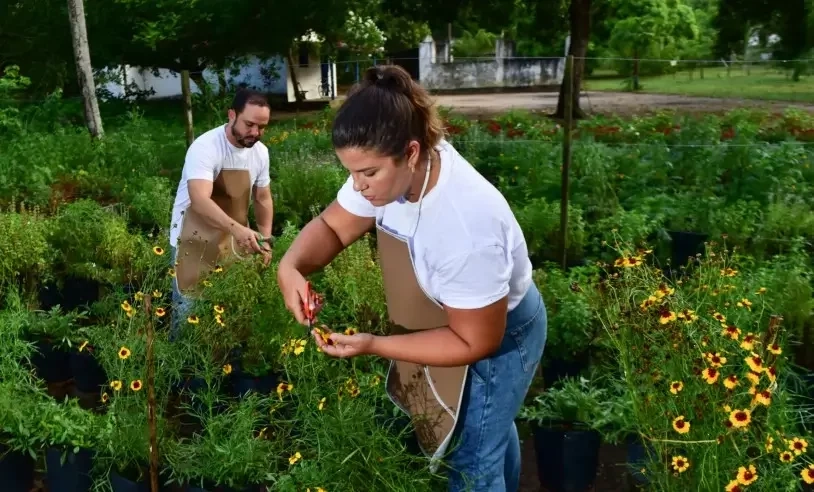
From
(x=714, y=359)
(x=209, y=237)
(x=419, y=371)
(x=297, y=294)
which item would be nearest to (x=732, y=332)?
(x=714, y=359)

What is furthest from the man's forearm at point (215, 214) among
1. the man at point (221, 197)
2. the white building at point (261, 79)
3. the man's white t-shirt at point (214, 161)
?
the white building at point (261, 79)

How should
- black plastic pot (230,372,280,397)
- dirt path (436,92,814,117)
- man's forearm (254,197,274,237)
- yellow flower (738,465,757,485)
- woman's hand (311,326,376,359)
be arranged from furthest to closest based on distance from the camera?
dirt path (436,92,814,117), man's forearm (254,197,274,237), black plastic pot (230,372,280,397), yellow flower (738,465,757,485), woman's hand (311,326,376,359)

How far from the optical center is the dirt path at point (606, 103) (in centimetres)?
2016

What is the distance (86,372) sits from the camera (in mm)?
4137

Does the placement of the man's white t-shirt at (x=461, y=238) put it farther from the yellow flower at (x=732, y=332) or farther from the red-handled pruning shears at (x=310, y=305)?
the yellow flower at (x=732, y=332)

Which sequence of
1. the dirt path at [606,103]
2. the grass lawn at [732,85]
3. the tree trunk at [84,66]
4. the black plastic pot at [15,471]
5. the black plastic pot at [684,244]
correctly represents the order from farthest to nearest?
the grass lawn at [732,85] < the dirt path at [606,103] < the tree trunk at [84,66] < the black plastic pot at [684,244] < the black plastic pot at [15,471]

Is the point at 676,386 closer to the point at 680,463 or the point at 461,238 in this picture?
the point at 680,463

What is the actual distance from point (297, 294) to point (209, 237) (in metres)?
1.74

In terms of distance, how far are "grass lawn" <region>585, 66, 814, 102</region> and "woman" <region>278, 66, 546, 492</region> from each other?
2307 centimetres

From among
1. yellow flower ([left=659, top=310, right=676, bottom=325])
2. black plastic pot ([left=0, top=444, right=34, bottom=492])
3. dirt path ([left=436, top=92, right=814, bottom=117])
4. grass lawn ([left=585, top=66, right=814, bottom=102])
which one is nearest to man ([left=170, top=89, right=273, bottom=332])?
black plastic pot ([left=0, top=444, right=34, bottom=492])

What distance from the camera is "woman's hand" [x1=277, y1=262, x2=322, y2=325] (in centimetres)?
209

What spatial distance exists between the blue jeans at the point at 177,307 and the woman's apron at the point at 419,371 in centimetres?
156

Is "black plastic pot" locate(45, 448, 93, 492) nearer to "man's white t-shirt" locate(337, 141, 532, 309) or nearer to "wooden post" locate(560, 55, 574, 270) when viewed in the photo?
"man's white t-shirt" locate(337, 141, 532, 309)

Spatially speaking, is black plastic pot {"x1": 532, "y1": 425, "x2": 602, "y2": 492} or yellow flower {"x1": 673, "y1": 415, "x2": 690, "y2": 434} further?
black plastic pot {"x1": 532, "y1": 425, "x2": 602, "y2": 492}
